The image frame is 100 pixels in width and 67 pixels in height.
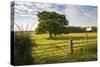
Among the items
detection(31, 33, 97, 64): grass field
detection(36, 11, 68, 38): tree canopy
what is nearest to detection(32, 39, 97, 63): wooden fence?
detection(31, 33, 97, 64): grass field

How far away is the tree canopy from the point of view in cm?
209

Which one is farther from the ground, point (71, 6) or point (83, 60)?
point (71, 6)

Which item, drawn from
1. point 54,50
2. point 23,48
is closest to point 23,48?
point 23,48

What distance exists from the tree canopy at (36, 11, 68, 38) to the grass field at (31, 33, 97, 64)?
58mm

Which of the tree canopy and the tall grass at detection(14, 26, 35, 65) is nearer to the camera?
the tall grass at detection(14, 26, 35, 65)

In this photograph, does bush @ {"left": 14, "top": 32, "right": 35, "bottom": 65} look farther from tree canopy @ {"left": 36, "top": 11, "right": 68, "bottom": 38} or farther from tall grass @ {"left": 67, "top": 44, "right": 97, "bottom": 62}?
tall grass @ {"left": 67, "top": 44, "right": 97, "bottom": 62}

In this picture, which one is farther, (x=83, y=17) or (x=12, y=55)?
(x=83, y=17)

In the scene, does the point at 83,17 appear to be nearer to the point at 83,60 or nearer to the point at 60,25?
the point at 60,25

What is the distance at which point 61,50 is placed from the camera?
217 cm

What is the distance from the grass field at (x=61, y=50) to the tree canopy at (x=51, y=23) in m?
0.06

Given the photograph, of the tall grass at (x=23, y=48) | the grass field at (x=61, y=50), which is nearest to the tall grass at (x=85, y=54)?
the grass field at (x=61, y=50)

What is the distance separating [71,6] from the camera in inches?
87.0
